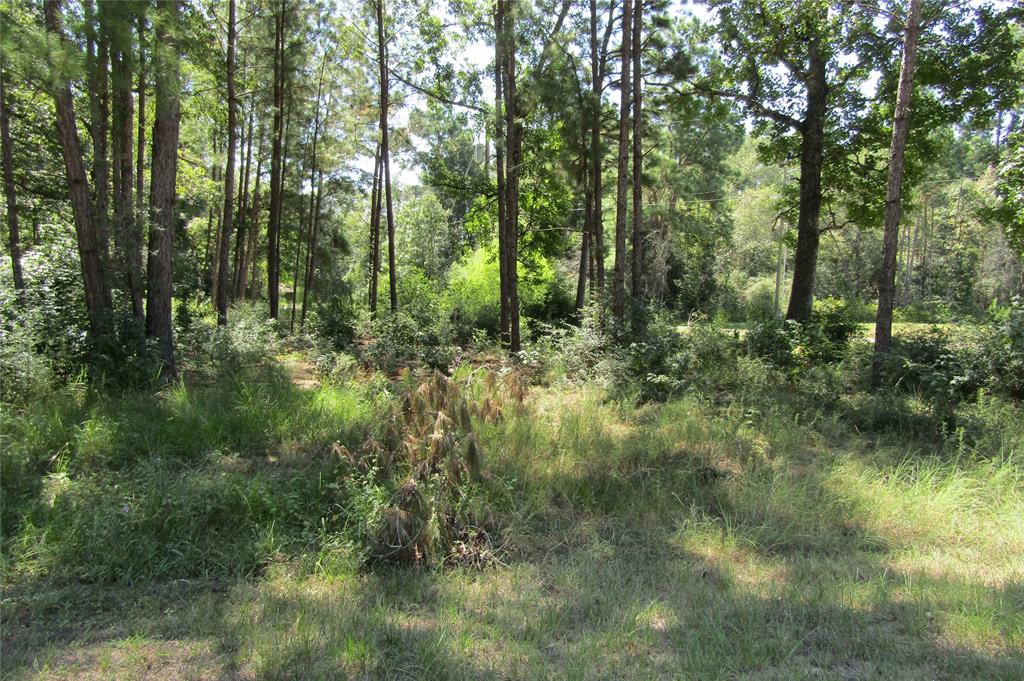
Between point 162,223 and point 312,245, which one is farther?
point 312,245

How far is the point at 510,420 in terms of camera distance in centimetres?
668

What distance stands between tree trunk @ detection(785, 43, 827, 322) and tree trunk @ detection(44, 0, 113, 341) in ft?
44.6

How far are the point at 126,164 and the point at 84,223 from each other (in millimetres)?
2550

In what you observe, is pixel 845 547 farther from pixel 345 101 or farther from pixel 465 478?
pixel 345 101

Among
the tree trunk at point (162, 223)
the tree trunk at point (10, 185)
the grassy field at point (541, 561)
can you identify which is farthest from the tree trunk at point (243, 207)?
A: the grassy field at point (541, 561)

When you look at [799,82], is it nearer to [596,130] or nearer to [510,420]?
[596,130]

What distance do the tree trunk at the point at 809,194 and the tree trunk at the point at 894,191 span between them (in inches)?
168

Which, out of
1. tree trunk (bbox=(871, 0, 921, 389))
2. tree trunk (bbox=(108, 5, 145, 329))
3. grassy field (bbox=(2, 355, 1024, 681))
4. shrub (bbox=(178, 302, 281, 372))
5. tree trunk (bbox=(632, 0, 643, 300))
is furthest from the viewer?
tree trunk (bbox=(632, 0, 643, 300))

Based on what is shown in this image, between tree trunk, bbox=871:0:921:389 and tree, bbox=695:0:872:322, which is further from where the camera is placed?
tree, bbox=695:0:872:322

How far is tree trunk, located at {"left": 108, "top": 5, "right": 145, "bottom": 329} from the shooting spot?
5.52 meters

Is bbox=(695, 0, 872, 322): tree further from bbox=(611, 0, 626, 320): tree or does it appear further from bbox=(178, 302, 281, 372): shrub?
bbox=(178, 302, 281, 372): shrub

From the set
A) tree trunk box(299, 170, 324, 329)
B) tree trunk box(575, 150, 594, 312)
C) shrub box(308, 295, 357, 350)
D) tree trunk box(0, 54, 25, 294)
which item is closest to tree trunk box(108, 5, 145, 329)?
tree trunk box(0, 54, 25, 294)

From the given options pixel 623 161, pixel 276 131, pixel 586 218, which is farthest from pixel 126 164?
pixel 586 218

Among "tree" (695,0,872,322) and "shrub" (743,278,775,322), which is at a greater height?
"tree" (695,0,872,322)
